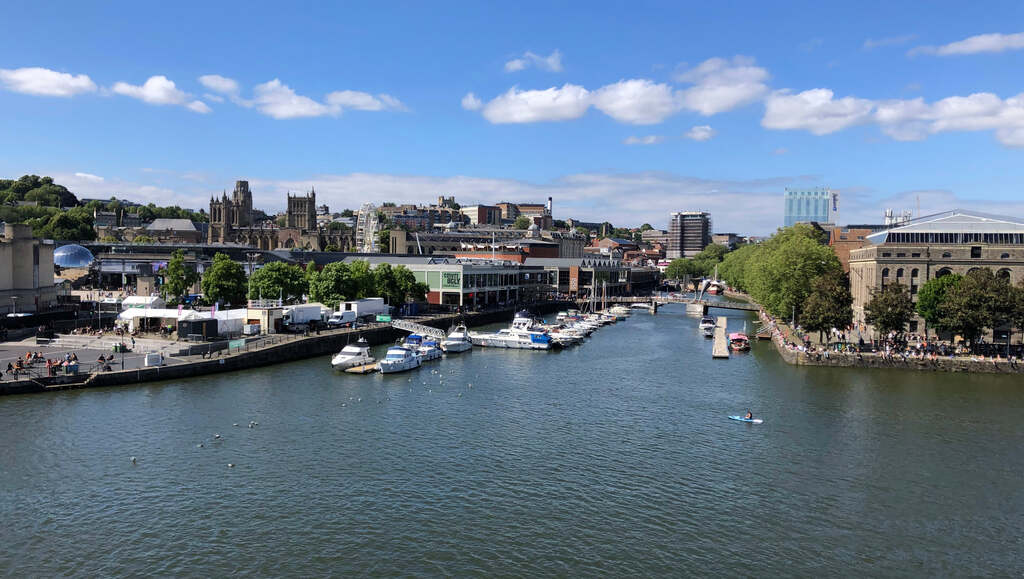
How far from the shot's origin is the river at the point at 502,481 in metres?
19.5

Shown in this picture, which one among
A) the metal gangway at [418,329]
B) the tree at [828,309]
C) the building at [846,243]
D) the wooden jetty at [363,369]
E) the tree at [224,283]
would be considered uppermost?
the building at [846,243]

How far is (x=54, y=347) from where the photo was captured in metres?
44.6

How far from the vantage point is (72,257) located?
9131 centimetres

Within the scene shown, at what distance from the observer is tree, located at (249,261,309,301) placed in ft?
209

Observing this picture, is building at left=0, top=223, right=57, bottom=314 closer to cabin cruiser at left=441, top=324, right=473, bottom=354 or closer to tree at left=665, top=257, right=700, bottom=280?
cabin cruiser at left=441, top=324, right=473, bottom=354

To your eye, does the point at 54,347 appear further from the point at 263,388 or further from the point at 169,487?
the point at 169,487

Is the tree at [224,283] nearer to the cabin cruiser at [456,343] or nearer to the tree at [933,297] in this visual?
the cabin cruiser at [456,343]

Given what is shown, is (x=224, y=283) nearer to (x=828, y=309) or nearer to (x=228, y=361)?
(x=228, y=361)

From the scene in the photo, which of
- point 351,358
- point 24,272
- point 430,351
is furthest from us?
point 24,272

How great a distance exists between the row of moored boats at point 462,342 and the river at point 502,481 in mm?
4300

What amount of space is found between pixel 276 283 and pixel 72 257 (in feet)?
148

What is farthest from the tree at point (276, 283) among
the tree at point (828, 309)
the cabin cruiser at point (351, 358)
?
the tree at point (828, 309)

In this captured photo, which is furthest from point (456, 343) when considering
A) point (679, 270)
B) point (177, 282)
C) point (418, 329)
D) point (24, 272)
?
point (679, 270)

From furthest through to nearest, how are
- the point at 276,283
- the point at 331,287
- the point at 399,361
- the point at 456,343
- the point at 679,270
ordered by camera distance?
the point at 679,270 < the point at 331,287 < the point at 276,283 < the point at 456,343 < the point at 399,361
